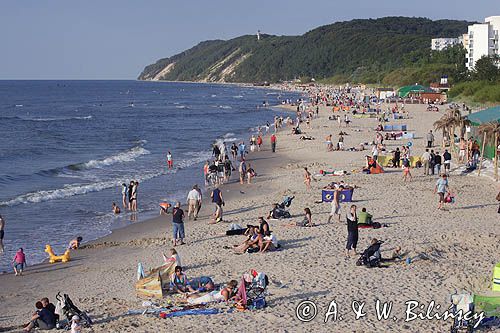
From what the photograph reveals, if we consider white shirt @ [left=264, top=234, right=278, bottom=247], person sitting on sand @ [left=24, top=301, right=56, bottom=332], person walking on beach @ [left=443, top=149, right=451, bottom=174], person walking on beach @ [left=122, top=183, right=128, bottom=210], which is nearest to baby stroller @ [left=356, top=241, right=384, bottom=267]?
white shirt @ [left=264, top=234, right=278, bottom=247]

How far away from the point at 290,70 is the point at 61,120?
137700 millimetres

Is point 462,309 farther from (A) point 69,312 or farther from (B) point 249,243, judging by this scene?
(A) point 69,312

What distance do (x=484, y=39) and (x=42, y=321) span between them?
101 metres

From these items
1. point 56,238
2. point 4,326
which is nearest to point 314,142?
point 56,238

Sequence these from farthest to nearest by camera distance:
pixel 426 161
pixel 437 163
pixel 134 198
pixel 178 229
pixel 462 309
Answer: pixel 437 163 < pixel 426 161 < pixel 134 198 < pixel 178 229 < pixel 462 309

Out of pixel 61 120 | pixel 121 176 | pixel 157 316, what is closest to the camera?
pixel 157 316

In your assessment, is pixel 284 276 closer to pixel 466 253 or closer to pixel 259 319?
pixel 259 319

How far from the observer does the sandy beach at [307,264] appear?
1011 cm

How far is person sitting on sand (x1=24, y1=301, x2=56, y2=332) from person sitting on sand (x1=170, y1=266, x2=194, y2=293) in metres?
2.26

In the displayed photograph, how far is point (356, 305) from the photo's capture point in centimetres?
1044

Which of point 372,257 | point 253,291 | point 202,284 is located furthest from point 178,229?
point 372,257

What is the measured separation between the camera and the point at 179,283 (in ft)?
37.8

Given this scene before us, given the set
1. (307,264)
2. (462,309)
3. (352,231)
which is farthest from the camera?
(352,231)

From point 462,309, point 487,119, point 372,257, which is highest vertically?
point 487,119
